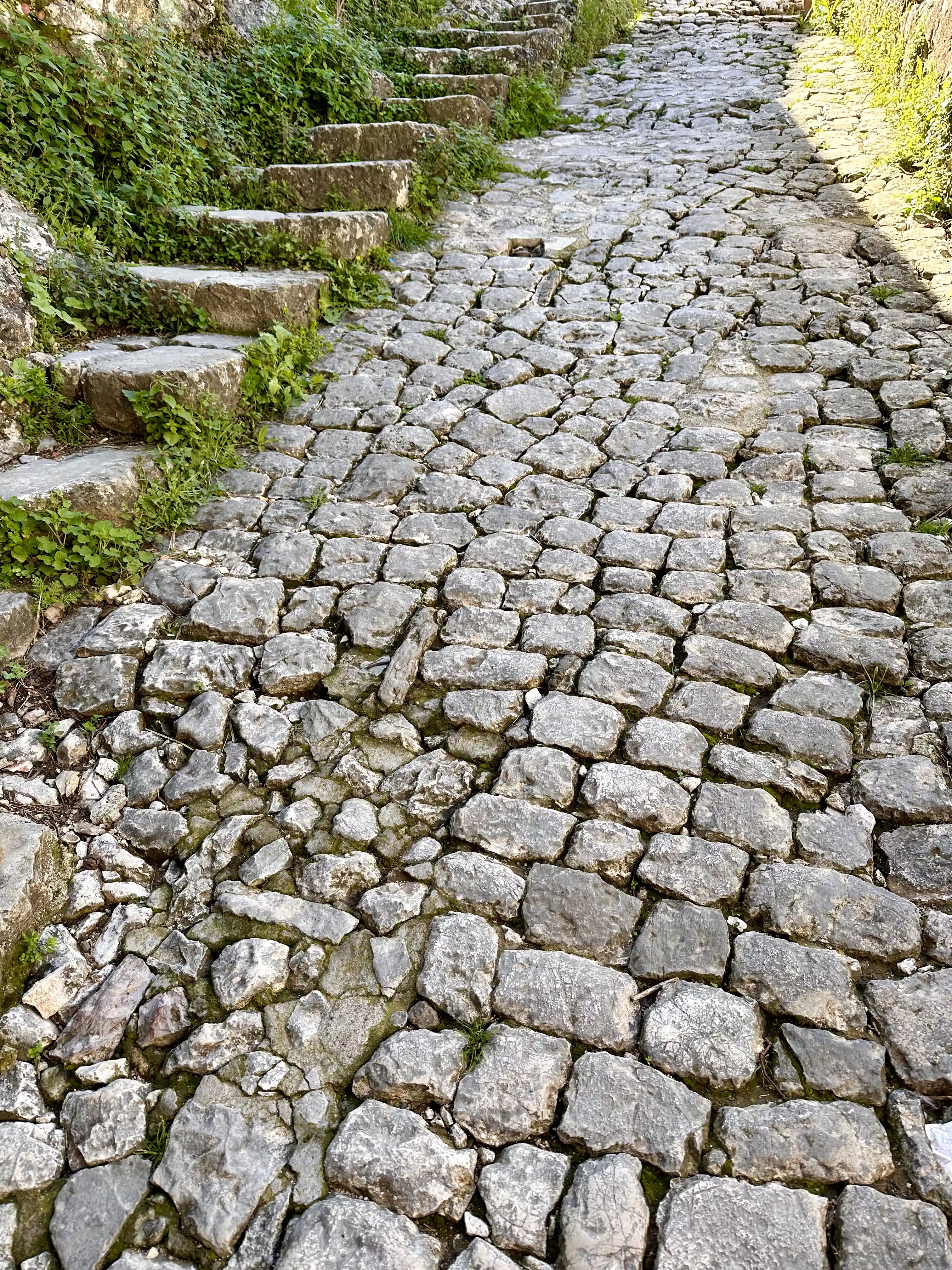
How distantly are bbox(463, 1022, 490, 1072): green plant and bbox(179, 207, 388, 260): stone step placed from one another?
435cm

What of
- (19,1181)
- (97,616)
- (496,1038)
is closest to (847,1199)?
(496,1038)

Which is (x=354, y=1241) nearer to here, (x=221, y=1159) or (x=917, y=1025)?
(x=221, y=1159)

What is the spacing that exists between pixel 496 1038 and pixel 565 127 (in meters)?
8.01

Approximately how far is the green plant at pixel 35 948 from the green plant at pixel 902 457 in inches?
134

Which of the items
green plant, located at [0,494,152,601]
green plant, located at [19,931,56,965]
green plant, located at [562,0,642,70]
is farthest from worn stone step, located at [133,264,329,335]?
green plant, located at [562,0,642,70]

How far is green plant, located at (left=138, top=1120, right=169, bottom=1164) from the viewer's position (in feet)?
5.93

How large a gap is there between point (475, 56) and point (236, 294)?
4.87 metres

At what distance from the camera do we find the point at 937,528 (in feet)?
10.5

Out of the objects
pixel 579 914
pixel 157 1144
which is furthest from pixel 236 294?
pixel 157 1144

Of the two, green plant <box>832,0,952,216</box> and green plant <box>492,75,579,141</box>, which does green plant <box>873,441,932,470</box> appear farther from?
green plant <box>492,75,579,141</box>

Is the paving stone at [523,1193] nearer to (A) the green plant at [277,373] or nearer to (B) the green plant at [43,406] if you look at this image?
(B) the green plant at [43,406]

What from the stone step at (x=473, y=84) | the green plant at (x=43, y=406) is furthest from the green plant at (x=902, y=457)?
the stone step at (x=473, y=84)

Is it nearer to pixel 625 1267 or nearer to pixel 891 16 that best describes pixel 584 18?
pixel 891 16

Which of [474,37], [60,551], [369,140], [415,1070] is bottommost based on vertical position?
[415,1070]
